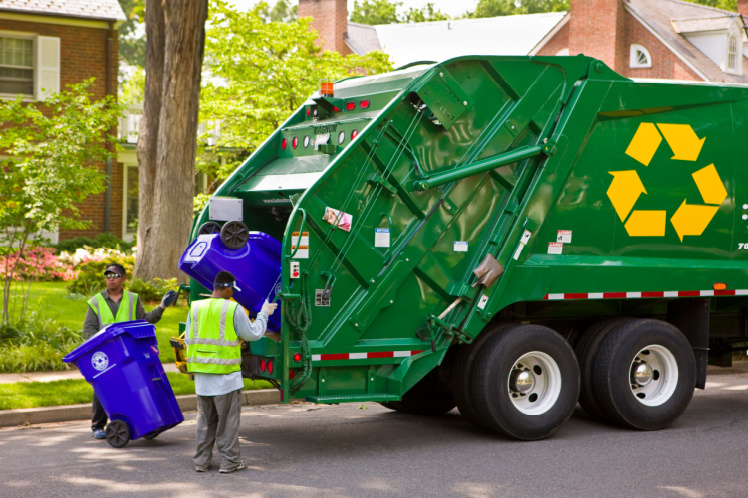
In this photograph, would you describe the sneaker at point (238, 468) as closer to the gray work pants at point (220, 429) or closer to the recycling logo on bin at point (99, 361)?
the gray work pants at point (220, 429)

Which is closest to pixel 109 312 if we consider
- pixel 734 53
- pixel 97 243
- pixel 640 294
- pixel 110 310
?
pixel 110 310

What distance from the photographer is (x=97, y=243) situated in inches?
768

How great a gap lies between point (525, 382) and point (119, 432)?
3180 millimetres

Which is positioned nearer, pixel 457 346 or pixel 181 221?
pixel 457 346

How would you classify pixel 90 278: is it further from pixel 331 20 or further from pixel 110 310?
pixel 331 20

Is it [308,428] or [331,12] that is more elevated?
[331,12]

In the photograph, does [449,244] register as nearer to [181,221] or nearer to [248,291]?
[248,291]

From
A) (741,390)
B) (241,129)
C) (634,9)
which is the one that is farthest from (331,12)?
(741,390)

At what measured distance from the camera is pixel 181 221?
13430 mm

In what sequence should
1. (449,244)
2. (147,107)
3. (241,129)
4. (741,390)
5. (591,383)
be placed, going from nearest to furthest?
(449,244), (591,383), (741,390), (147,107), (241,129)

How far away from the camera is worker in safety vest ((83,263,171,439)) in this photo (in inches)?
281

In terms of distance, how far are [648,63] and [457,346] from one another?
2652 cm

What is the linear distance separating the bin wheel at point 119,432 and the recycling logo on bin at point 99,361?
0.43m

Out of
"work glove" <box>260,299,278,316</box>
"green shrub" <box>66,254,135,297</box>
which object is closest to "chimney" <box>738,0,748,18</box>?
"green shrub" <box>66,254,135,297</box>
